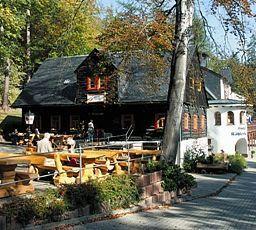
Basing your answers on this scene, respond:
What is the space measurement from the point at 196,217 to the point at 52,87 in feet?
84.1

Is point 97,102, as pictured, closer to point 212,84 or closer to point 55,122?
point 55,122

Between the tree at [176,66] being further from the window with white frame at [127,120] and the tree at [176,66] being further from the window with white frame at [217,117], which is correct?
the window with white frame at [217,117]

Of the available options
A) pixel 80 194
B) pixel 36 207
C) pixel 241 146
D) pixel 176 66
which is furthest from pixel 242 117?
pixel 36 207

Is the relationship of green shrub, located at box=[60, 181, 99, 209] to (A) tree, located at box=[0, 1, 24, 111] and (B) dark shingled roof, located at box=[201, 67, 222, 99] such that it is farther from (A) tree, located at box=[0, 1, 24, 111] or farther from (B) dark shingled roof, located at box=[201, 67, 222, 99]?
(B) dark shingled roof, located at box=[201, 67, 222, 99]

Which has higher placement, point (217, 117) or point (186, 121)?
point (217, 117)

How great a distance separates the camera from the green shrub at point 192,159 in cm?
2742

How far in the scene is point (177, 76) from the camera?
51.8 feet

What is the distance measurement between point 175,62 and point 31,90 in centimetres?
2230

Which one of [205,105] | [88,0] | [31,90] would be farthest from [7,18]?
[205,105]

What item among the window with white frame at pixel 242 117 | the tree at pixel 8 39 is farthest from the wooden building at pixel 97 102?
the window with white frame at pixel 242 117

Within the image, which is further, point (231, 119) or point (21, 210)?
point (231, 119)

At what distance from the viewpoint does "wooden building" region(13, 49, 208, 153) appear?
30.2 meters

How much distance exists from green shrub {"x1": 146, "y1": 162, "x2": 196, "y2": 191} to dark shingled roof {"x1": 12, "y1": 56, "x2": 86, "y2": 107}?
18639 millimetres

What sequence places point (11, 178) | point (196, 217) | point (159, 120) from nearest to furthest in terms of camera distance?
point (11, 178), point (196, 217), point (159, 120)
